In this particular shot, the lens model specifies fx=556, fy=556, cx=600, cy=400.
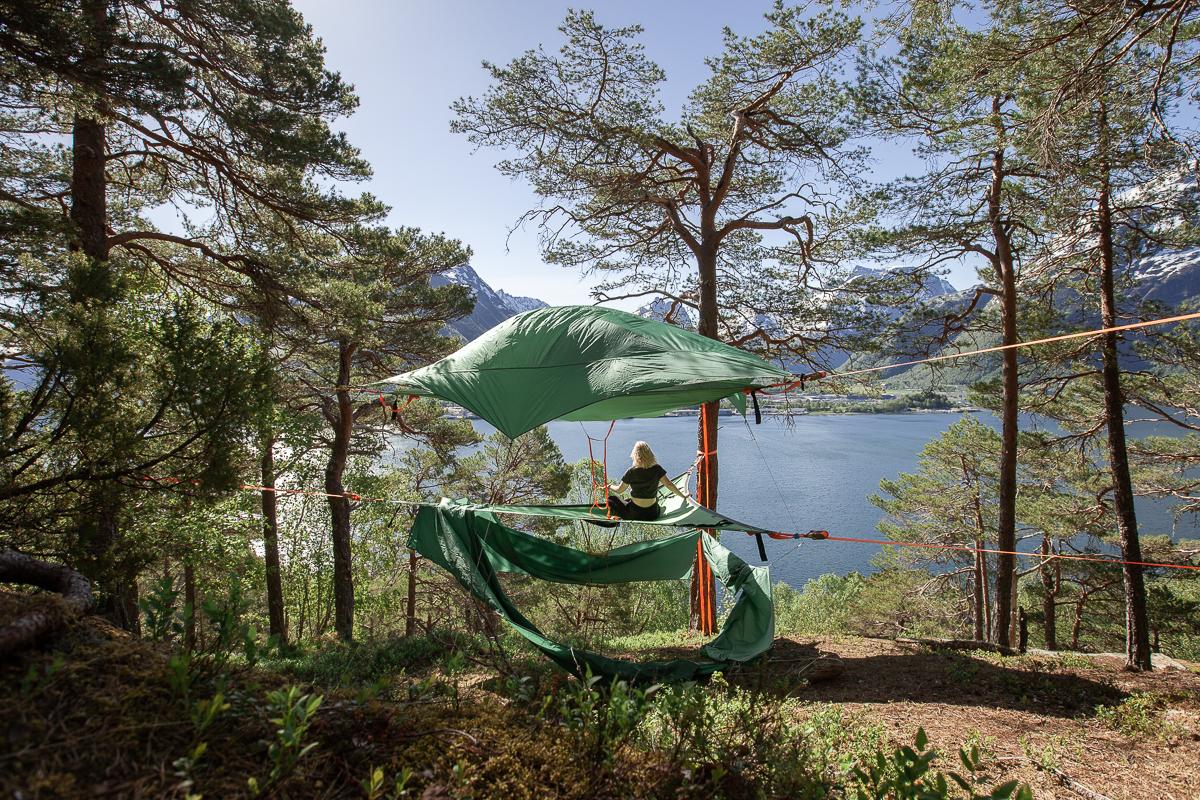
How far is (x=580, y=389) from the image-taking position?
3289 mm

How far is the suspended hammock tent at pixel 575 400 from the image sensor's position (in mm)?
3152

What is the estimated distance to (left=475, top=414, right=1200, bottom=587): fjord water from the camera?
21219 mm

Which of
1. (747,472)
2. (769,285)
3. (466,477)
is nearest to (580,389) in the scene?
(769,285)

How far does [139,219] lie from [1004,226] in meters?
7.78

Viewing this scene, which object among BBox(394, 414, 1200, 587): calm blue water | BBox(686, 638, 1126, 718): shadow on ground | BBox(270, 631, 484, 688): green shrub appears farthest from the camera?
BBox(394, 414, 1200, 587): calm blue water

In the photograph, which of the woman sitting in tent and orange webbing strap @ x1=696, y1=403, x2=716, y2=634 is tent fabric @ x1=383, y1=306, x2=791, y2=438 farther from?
orange webbing strap @ x1=696, y1=403, x2=716, y2=634

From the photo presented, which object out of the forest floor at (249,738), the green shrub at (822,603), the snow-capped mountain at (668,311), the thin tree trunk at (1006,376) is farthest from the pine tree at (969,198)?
the green shrub at (822,603)

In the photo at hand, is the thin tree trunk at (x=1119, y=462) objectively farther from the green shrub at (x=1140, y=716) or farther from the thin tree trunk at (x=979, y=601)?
the thin tree trunk at (x=979, y=601)

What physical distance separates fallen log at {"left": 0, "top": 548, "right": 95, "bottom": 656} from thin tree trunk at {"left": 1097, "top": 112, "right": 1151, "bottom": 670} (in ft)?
20.6

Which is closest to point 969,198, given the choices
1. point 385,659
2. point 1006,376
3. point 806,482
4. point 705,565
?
point 1006,376

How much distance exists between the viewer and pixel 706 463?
4867mm

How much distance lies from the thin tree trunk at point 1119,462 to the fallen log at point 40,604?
20.6 ft

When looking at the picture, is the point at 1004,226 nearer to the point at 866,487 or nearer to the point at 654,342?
the point at 654,342

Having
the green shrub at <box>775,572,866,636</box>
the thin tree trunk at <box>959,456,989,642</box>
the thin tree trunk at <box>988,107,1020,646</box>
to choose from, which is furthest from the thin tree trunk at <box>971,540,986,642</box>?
the thin tree trunk at <box>988,107,1020,646</box>
